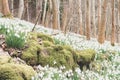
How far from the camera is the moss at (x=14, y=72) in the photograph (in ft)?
14.9

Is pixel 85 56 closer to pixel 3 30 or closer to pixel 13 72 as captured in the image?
pixel 3 30

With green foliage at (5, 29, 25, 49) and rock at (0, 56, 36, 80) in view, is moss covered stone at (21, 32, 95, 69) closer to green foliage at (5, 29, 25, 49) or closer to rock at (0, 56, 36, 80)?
green foliage at (5, 29, 25, 49)

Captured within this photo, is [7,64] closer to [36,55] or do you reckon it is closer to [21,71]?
[21,71]

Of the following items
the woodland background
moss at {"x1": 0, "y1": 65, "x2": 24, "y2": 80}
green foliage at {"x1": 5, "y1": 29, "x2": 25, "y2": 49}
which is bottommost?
the woodland background

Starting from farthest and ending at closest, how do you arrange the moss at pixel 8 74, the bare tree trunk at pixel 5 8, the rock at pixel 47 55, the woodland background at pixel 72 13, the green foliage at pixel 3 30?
the bare tree trunk at pixel 5 8
the woodland background at pixel 72 13
the green foliage at pixel 3 30
the rock at pixel 47 55
the moss at pixel 8 74

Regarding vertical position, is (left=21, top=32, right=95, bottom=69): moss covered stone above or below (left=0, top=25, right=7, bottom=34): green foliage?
below

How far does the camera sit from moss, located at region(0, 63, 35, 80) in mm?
4531

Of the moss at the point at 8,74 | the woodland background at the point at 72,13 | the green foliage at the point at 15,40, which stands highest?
the green foliage at the point at 15,40

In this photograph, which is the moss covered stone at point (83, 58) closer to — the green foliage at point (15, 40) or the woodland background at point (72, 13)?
the green foliage at point (15, 40)

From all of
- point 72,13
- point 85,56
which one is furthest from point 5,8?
point 85,56

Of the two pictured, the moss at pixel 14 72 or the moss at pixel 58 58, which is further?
the moss at pixel 58 58

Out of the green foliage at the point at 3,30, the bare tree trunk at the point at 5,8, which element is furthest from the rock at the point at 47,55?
the bare tree trunk at the point at 5,8

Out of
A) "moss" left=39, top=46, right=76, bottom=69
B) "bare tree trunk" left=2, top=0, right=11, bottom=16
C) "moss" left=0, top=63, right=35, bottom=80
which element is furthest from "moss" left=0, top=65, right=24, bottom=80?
"bare tree trunk" left=2, top=0, right=11, bottom=16

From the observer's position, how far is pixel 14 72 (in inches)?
181
